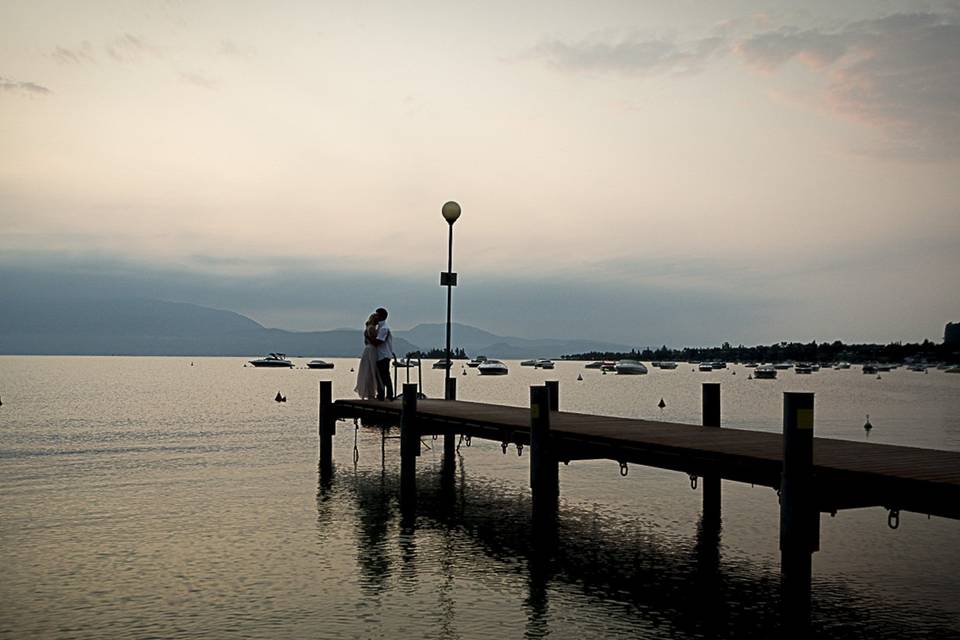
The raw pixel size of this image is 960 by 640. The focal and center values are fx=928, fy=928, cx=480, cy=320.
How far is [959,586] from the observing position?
12188 millimetres

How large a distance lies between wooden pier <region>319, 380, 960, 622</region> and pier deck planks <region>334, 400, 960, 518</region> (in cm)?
1

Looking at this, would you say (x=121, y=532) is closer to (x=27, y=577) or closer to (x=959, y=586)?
(x=27, y=577)

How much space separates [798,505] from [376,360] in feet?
51.2

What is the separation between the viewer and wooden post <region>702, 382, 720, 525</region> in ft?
56.1

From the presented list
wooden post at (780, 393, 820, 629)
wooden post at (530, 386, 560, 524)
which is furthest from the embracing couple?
wooden post at (780, 393, 820, 629)

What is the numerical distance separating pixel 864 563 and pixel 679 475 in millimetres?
10396

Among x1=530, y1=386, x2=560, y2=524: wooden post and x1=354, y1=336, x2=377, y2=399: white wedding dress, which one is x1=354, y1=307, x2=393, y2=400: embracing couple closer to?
x1=354, y1=336, x2=377, y2=399: white wedding dress

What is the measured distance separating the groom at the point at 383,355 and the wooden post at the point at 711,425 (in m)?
9.26

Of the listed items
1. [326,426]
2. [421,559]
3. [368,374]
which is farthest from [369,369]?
[421,559]

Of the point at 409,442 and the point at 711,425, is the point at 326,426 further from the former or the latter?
the point at 711,425

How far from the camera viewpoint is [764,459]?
11398 mm

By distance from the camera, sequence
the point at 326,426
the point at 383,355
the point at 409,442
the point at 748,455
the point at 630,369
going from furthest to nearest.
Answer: the point at 630,369
the point at 326,426
the point at 383,355
the point at 409,442
the point at 748,455

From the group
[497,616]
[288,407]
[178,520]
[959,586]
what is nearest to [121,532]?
[178,520]

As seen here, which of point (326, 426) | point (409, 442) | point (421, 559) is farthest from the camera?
point (326, 426)
